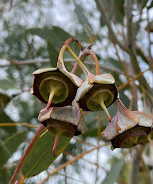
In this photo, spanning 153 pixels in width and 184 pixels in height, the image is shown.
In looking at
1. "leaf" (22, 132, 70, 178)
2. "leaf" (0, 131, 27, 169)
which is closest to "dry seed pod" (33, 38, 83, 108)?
"leaf" (22, 132, 70, 178)

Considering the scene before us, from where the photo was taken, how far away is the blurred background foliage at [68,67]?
84 centimetres

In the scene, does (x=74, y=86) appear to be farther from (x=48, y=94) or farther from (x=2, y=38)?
(x=2, y=38)

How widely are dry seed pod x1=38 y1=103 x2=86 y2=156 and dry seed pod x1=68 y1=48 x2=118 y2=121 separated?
18mm

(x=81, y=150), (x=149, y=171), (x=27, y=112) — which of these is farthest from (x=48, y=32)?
(x=27, y=112)

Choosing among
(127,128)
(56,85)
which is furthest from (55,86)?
(127,128)

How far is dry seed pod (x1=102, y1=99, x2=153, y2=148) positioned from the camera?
17.5 inches

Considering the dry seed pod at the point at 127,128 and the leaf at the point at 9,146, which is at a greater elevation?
the dry seed pod at the point at 127,128

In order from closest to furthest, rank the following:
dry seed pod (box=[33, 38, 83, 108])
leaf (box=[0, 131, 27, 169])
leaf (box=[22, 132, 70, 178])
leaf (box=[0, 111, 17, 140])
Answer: dry seed pod (box=[33, 38, 83, 108]) → leaf (box=[22, 132, 70, 178]) → leaf (box=[0, 131, 27, 169]) → leaf (box=[0, 111, 17, 140])

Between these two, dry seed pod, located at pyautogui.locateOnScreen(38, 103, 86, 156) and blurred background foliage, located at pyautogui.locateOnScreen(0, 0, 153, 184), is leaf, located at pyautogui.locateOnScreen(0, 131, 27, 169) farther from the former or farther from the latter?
dry seed pod, located at pyautogui.locateOnScreen(38, 103, 86, 156)

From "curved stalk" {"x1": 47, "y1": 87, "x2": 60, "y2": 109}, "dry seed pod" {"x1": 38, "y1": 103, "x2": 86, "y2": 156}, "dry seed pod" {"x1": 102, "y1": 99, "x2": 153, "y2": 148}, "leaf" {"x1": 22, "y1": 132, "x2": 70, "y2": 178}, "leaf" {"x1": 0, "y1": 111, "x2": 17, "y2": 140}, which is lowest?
"leaf" {"x1": 0, "y1": 111, "x2": 17, "y2": 140}

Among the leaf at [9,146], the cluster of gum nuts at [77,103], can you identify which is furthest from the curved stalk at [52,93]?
the leaf at [9,146]

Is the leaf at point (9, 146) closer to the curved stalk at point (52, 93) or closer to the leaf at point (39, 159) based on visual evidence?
the leaf at point (39, 159)

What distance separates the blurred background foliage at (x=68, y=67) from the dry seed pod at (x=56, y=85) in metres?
0.18

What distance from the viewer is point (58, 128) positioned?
43 centimetres
